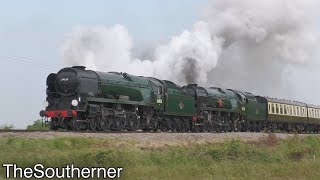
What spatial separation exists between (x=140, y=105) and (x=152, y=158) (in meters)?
9.40

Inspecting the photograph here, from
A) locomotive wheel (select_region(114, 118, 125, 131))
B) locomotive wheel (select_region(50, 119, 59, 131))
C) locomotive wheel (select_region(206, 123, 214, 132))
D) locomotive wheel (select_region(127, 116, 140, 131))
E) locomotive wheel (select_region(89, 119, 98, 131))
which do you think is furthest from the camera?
locomotive wheel (select_region(206, 123, 214, 132))

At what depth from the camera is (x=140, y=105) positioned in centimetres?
2597

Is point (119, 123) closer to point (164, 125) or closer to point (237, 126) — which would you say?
point (164, 125)

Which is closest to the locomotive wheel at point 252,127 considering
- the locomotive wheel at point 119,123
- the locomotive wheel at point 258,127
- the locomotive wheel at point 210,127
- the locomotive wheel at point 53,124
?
the locomotive wheel at point 258,127

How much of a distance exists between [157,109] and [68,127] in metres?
6.15

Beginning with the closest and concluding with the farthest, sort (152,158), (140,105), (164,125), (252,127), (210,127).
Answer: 1. (152,158)
2. (140,105)
3. (164,125)
4. (210,127)
5. (252,127)

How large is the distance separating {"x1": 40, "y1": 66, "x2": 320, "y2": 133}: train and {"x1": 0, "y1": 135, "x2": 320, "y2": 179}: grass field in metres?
Answer: 4.51

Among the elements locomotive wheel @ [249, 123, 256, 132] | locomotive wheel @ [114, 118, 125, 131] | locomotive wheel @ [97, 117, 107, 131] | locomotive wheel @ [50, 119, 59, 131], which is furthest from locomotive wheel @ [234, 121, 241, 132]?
locomotive wheel @ [50, 119, 59, 131]

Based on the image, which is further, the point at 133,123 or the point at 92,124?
the point at 133,123

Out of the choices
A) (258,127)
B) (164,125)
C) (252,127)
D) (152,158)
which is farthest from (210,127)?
(152,158)

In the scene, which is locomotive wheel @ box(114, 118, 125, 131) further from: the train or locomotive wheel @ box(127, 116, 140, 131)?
locomotive wheel @ box(127, 116, 140, 131)

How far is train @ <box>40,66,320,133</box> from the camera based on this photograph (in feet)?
74.1

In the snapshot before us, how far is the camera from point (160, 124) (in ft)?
92.6

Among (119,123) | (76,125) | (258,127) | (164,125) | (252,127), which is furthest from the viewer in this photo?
(258,127)
